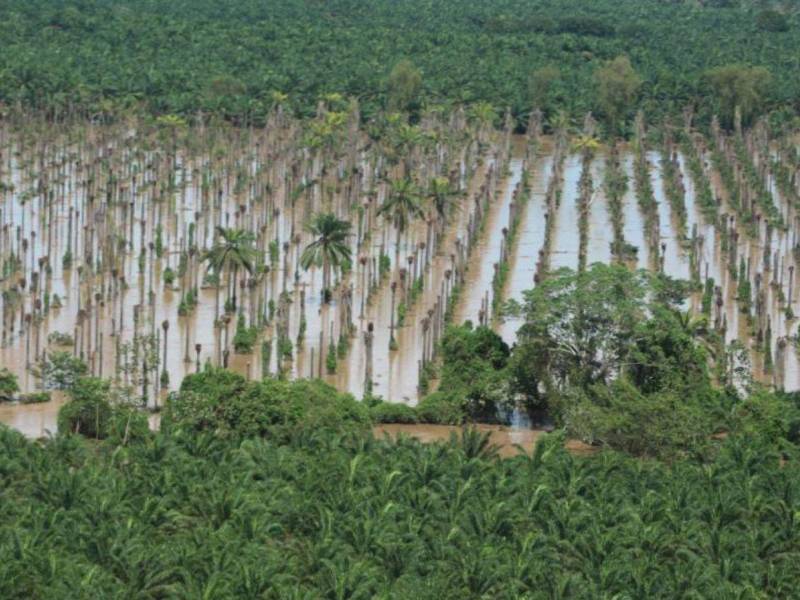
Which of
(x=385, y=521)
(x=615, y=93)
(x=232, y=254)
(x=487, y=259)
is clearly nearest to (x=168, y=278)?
(x=232, y=254)

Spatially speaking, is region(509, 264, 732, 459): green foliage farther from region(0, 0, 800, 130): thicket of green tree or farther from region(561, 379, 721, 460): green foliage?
region(0, 0, 800, 130): thicket of green tree

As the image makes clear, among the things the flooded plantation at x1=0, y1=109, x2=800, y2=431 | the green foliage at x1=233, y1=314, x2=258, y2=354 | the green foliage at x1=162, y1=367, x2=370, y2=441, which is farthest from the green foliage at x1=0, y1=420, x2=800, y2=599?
the green foliage at x1=233, y1=314, x2=258, y2=354

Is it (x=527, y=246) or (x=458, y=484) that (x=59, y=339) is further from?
(x=527, y=246)

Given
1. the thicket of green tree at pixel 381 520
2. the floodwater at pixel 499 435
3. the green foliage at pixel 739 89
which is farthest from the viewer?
the green foliage at pixel 739 89

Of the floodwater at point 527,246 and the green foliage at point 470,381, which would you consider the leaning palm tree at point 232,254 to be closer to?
the floodwater at point 527,246

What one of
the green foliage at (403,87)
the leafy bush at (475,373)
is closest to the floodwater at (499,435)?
the leafy bush at (475,373)

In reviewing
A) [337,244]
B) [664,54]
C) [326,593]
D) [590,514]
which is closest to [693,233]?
[337,244]
